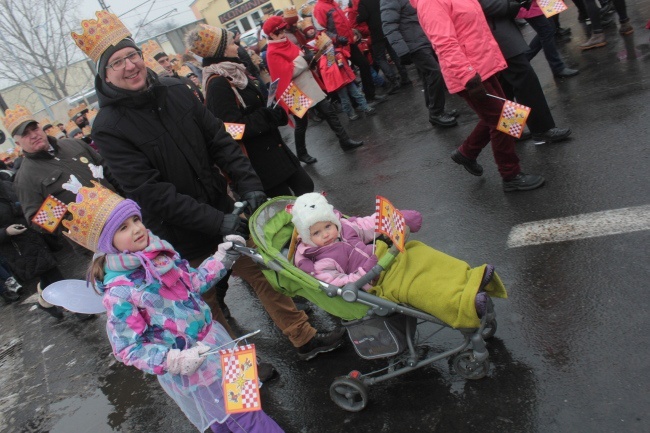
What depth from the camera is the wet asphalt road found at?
8.87ft

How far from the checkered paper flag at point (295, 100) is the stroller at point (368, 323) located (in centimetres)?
306

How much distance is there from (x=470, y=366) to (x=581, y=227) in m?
1.65

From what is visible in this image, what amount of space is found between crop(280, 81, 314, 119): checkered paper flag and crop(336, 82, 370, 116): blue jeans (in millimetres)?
2732

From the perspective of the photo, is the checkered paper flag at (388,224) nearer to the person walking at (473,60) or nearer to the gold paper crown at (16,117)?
the person walking at (473,60)

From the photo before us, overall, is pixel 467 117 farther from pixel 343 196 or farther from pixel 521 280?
pixel 521 280

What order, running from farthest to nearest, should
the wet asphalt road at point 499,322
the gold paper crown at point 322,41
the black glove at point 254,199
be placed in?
1. the gold paper crown at point 322,41
2. the black glove at point 254,199
3. the wet asphalt road at point 499,322

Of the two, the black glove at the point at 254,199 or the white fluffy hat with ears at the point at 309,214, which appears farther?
the black glove at the point at 254,199

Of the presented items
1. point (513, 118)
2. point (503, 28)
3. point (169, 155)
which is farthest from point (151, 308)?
point (503, 28)

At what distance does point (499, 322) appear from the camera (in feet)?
10.7

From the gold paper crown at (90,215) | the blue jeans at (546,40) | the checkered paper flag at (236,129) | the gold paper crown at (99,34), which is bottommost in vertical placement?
the blue jeans at (546,40)

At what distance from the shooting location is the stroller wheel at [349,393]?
2957mm

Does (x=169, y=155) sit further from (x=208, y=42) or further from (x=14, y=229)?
(x=14, y=229)

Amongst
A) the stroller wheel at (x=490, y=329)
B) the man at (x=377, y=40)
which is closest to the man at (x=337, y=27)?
the man at (x=377, y=40)

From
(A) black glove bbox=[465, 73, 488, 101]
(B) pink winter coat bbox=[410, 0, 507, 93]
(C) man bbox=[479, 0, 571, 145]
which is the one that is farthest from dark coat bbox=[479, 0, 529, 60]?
(A) black glove bbox=[465, 73, 488, 101]
